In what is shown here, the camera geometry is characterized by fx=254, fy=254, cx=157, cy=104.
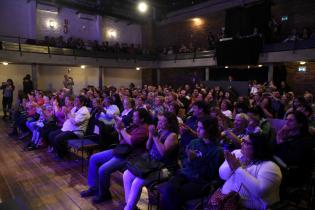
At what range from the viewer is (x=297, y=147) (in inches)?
99.6

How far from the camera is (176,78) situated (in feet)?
58.2

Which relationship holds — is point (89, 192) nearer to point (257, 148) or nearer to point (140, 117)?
point (140, 117)

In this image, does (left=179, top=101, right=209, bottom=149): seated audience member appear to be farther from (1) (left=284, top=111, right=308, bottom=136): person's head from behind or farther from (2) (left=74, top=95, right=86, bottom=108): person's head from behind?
(2) (left=74, top=95, right=86, bottom=108): person's head from behind

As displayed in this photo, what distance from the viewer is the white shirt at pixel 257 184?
1.89 m

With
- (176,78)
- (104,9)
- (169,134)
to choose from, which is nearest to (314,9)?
(176,78)

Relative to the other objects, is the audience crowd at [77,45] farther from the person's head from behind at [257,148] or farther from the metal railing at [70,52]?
the person's head from behind at [257,148]

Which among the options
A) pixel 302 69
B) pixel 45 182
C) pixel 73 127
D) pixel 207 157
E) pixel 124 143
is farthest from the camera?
pixel 302 69

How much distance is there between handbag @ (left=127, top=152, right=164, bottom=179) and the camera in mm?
2682

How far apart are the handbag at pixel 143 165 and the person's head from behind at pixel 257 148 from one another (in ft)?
3.54

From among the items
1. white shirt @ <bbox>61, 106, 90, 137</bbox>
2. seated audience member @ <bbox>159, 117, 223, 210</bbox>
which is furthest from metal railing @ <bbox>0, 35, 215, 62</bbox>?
seated audience member @ <bbox>159, 117, 223, 210</bbox>

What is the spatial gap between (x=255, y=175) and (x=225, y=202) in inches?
12.3

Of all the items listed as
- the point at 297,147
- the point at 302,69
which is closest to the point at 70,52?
the point at 302,69

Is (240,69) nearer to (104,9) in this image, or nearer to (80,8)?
(104,9)

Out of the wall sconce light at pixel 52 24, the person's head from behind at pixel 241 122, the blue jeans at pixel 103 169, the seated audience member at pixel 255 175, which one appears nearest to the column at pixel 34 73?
the wall sconce light at pixel 52 24
